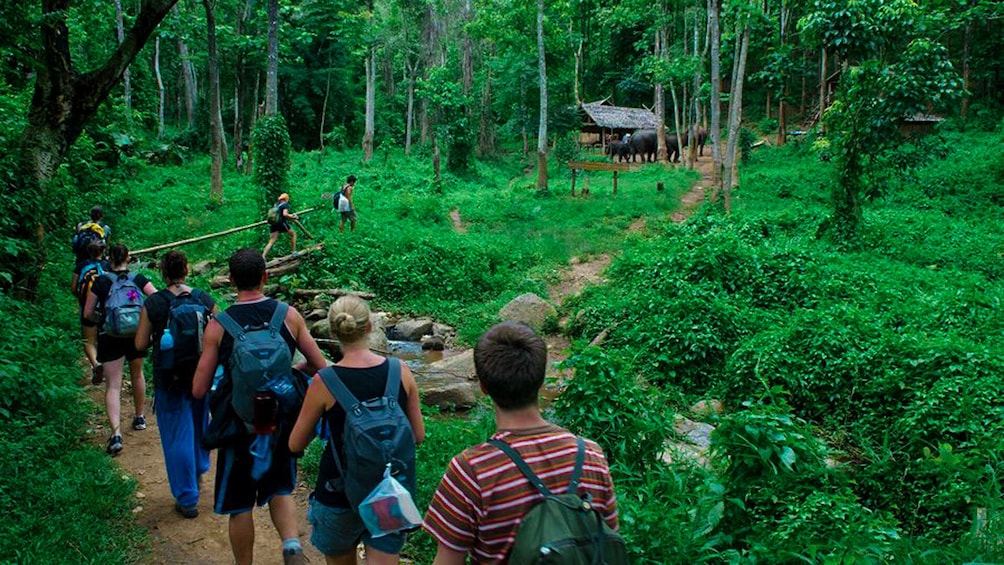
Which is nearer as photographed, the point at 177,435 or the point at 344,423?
the point at 344,423

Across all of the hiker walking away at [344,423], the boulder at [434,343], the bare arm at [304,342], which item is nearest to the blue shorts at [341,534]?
the hiker walking away at [344,423]

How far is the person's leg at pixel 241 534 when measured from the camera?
11.6 ft

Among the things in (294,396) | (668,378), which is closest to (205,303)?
(294,396)

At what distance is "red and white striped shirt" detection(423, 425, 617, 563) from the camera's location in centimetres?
199

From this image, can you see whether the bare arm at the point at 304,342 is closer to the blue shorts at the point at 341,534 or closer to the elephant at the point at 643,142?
the blue shorts at the point at 341,534

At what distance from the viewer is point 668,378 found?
30.0ft

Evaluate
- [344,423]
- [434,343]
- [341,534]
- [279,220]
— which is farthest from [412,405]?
[279,220]

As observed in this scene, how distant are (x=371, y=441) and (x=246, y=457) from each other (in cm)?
106

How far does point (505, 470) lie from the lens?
78.6 inches

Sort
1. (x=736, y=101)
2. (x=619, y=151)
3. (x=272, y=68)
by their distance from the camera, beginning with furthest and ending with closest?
(x=619, y=151) < (x=736, y=101) < (x=272, y=68)

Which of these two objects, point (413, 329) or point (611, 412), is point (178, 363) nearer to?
point (611, 412)

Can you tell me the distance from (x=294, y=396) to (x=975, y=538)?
12.7 ft

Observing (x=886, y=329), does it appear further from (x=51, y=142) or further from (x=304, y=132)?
(x=304, y=132)

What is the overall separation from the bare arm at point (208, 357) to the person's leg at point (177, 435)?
900 millimetres
